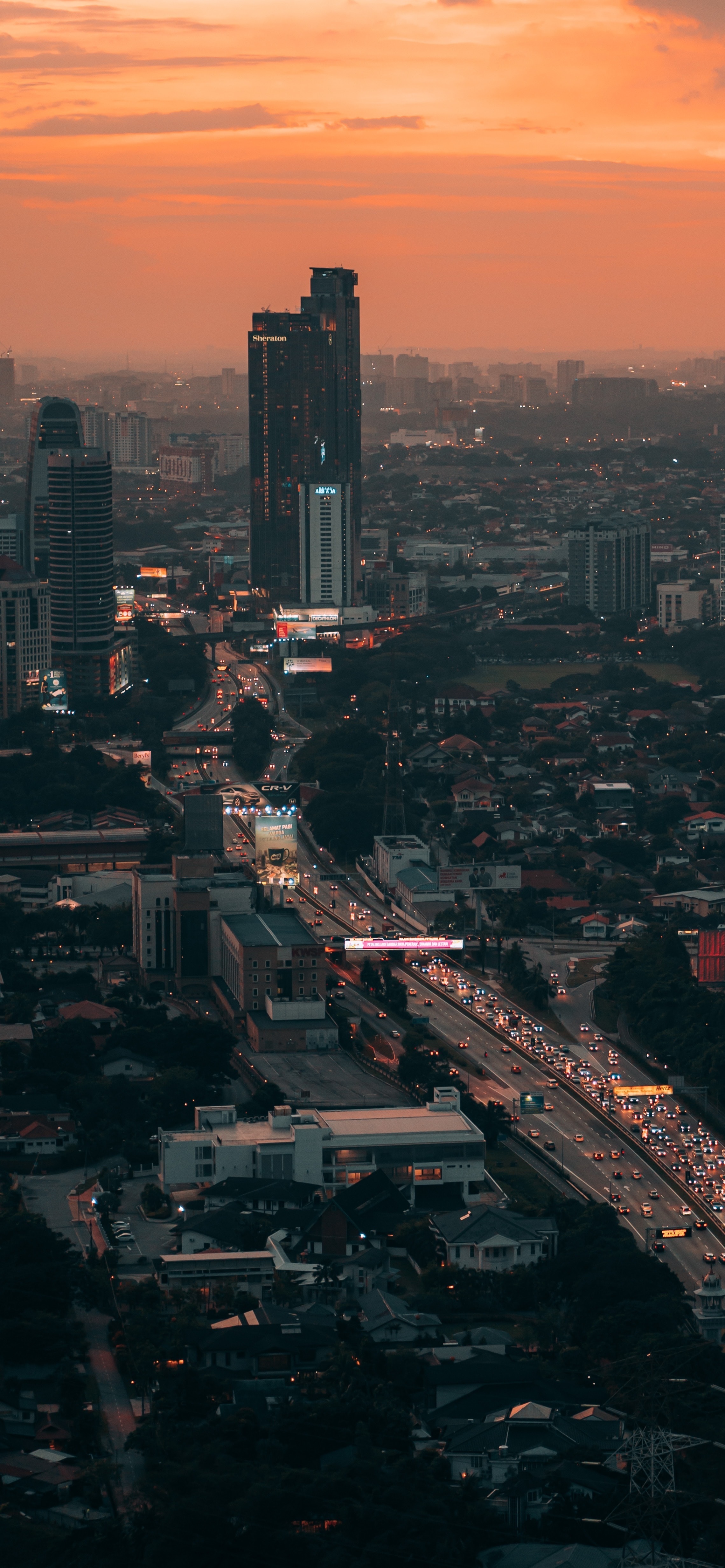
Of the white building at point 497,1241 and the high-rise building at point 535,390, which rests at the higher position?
the high-rise building at point 535,390

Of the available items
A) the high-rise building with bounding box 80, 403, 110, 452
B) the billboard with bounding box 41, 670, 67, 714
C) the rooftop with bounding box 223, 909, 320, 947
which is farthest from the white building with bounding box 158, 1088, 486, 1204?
the high-rise building with bounding box 80, 403, 110, 452

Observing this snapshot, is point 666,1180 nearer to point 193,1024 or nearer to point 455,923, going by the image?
point 193,1024

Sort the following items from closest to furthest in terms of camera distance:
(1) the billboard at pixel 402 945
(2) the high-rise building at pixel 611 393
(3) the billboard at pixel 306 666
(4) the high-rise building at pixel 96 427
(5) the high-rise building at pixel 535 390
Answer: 1. (1) the billboard at pixel 402 945
2. (3) the billboard at pixel 306 666
3. (4) the high-rise building at pixel 96 427
4. (2) the high-rise building at pixel 611 393
5. (5) the high-rise building at pixel 535 390

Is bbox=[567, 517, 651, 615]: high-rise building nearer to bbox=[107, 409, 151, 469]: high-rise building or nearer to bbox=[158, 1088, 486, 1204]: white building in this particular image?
bbox=[158, 1088, 486, 1204]: white building

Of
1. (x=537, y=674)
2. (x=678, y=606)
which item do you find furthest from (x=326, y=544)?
(x=678, y=606)

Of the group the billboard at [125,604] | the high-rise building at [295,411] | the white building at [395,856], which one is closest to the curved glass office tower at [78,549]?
the billboard at [125,604]

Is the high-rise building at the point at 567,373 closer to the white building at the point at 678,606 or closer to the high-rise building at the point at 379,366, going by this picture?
the high-rise building at the point at 379,366
